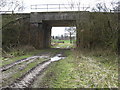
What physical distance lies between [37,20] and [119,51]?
1054 cm

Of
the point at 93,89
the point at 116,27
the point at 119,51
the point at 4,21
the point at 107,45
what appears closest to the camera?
the point at 93,89

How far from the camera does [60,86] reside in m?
4.84

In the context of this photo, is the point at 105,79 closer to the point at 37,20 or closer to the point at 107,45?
the point at 107,45

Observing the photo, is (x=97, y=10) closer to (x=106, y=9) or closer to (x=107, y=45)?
(x=106, y=9)

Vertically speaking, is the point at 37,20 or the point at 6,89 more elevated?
the point at 37,20

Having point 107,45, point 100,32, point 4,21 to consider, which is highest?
point 4,21

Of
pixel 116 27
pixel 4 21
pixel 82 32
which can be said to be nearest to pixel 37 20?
pixel 4 21

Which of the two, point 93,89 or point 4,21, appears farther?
point 4,21

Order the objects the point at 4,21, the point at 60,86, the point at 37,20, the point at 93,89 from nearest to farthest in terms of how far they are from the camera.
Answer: the point at 93,89 → the point at 60,86 → the point at 4,21 → the point at 37,20

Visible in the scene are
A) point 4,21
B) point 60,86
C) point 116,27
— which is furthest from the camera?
point 4,21

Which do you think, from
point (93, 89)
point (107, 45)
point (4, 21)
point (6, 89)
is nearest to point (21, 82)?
point (6, 89)

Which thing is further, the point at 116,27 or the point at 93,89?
Answer: the point at 116,27

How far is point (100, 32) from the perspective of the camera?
13.9 metres

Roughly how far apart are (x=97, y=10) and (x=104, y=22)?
1307 mm
